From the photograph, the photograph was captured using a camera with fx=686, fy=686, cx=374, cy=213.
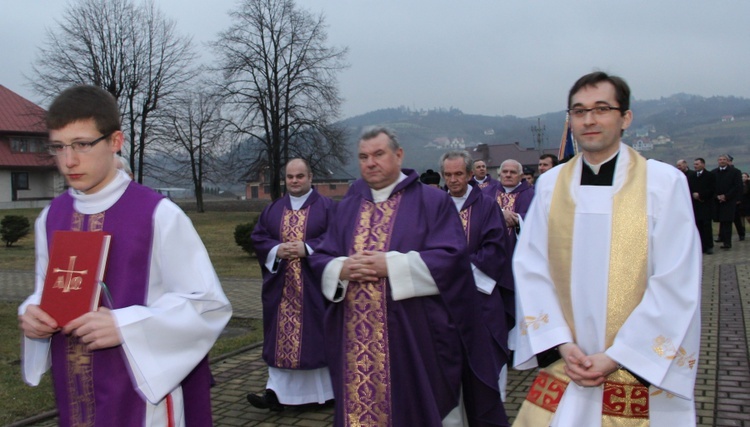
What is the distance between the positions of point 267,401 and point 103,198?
3.78 m

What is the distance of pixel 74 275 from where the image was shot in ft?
8.46

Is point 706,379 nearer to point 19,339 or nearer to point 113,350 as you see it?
point 113,350

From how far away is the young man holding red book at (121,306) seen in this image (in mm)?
2537

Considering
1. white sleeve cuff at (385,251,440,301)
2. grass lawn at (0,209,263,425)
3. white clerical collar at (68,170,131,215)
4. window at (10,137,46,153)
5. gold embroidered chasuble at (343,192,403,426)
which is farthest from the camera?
window at (10,137,46,153)

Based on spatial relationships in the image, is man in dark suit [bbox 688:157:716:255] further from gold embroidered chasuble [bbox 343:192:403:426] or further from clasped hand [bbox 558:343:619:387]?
clasped hand [bbox 558:343:619:387]

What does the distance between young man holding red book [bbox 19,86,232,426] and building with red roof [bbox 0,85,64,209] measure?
4896cm

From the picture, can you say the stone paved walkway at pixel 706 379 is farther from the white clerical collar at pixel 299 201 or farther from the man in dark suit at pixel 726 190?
the man in dark suit at pixel 726 190

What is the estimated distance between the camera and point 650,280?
2.97 metres

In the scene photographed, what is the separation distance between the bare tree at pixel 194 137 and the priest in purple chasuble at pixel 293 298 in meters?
32.8

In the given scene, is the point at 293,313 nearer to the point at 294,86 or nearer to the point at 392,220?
the point at 392,220

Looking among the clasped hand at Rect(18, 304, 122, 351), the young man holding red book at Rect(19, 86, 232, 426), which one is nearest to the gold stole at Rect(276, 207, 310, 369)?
the young man holding red book at Rect(19, 86, 232, 426)

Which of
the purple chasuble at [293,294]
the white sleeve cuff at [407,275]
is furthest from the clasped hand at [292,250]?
the white sleeve cuff at [407,275]

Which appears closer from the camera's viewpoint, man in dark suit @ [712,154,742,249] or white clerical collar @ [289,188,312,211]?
white clerical collar @ [289,188,312,211]

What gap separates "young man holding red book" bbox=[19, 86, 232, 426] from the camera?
99.9 inches
